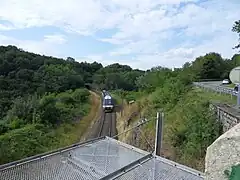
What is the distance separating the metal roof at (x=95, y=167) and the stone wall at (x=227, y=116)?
4621 millimetres

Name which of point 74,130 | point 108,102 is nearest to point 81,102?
point 108,102

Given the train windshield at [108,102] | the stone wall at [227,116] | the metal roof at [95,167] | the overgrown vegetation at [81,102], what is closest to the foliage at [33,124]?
the overgrown vegetation at [81,102]

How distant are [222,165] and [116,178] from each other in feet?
3.01

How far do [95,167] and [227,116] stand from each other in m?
6.03

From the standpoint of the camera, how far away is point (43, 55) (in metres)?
51.5

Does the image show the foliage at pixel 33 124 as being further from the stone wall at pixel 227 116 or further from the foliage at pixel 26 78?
the stone wall at pixel 227 116

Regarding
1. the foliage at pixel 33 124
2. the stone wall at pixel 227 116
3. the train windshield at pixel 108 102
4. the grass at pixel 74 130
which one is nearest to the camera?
the stone wall at pixel 227 116

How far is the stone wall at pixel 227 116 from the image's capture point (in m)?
6.83

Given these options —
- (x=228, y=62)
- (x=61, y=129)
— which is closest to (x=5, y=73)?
(x=61, y=129)

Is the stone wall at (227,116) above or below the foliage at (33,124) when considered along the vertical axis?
above

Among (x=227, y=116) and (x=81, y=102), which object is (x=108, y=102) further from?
(x=227, y=116)

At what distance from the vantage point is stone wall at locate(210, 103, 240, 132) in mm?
6827

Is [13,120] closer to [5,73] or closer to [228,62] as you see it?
[5,73]

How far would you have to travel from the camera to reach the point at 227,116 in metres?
7.50
